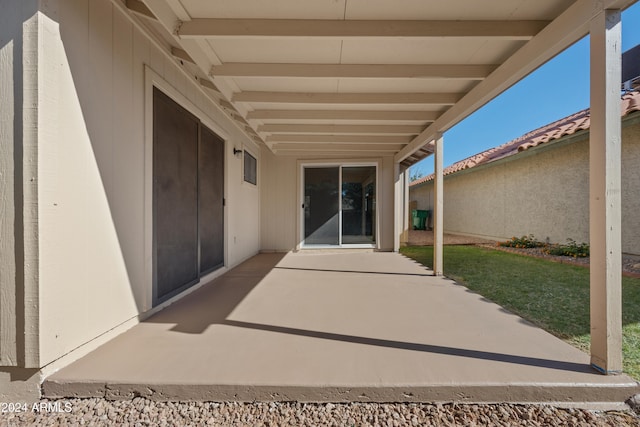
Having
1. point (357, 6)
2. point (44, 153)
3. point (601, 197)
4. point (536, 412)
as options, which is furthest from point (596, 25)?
point (44, 153)

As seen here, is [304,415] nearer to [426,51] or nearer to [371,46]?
[371,46]

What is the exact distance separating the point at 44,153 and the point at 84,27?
908 mm

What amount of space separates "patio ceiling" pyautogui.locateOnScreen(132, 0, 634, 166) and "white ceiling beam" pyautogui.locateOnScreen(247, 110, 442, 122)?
28mm

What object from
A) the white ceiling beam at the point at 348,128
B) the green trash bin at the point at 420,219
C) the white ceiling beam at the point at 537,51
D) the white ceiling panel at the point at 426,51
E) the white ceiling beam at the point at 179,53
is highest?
the white ceiling beam at the point at 179,53

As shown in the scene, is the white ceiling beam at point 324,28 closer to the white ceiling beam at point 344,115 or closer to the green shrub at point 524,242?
the white ceiling beam at point 344,115

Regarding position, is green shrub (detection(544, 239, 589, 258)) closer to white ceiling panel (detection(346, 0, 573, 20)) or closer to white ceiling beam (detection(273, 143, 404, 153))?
white ceiling beam (detection(273, 143, 404, 153))

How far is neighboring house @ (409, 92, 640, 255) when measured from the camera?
15.0 feet

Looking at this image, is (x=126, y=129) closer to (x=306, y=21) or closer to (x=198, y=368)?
(x=306, y=21)

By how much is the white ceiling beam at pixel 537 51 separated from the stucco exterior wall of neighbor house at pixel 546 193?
3699 millimetres

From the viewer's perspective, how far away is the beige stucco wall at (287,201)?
251 inches

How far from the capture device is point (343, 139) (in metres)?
5.24

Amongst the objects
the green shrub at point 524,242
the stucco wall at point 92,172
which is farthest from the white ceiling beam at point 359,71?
the green shrub at point 524,242

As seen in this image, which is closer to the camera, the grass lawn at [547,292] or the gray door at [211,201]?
the grass lawn at [547,292]

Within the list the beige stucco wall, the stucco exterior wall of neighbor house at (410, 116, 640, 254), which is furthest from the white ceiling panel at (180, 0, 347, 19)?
the stucco exterior wall of neighbor house at (410, 116, 640, 254)
